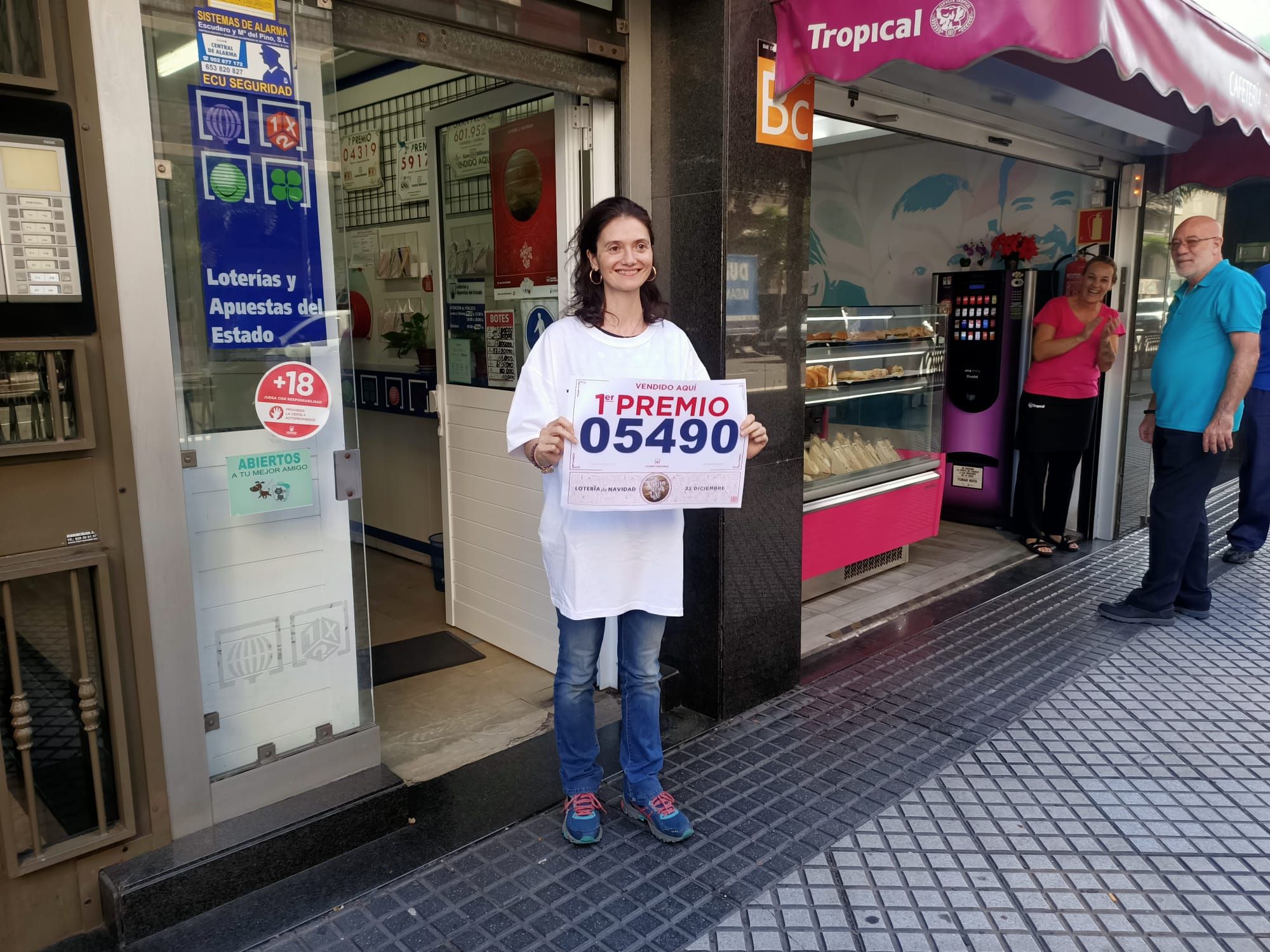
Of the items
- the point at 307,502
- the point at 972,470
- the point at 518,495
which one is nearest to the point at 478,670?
the point at 518,495

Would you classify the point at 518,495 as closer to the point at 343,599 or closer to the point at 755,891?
the point at 343,599

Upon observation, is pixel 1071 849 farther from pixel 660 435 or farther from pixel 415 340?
pixel 415 340

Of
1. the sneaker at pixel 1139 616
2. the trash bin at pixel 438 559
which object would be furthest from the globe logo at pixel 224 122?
the sneaker at pixel 1139 616

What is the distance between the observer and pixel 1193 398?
4.63 metres

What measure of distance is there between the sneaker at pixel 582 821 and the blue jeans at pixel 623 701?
0.08 feet

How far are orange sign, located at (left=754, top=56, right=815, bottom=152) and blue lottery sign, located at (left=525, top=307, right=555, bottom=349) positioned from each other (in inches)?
43.2

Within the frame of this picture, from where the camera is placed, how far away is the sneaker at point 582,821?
2830 mm

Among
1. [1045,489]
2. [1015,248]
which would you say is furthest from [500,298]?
[1015,248]

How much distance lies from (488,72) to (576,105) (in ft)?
1.77

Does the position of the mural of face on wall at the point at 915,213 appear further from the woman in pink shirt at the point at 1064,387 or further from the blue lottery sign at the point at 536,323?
the blue lottery sign at the point at 536,323

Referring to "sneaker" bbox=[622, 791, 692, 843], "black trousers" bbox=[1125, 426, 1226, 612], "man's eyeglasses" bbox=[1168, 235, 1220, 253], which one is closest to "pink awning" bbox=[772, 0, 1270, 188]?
"man's eyeglasses" bbox=[1168, 235, 1220, 253]

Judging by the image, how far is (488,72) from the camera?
3.07 meters

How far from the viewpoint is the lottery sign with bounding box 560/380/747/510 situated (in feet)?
8.36

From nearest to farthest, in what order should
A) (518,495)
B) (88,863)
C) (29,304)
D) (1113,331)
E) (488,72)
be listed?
(29,304) → (88,863) → (488,72) → (518,495) → (1113,331)
